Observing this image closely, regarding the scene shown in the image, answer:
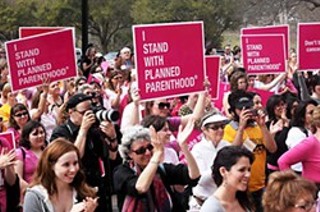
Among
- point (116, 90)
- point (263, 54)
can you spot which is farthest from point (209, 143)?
point (116, 90)

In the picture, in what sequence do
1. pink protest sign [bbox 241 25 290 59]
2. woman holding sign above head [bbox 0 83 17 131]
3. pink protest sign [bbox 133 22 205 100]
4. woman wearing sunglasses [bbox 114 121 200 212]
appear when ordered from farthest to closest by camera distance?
1. pink protest sign [bbox 241 25 290 59]
2. woman holding sign above head [bbox 0 83 17 131]
3. pink protest sign [bbox 133 22 205 100]
4. woman wearing sunglasses [bbox 114 121 200 212]

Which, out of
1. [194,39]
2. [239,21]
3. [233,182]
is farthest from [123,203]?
[239,21]

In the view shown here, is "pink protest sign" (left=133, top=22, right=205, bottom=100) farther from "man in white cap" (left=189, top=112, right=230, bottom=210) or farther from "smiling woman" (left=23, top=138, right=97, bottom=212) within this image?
"smiling woman" (left=23, top=138, right=97, bottom=212)

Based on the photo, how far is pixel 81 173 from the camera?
5.13 m

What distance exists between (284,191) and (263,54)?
738 cm

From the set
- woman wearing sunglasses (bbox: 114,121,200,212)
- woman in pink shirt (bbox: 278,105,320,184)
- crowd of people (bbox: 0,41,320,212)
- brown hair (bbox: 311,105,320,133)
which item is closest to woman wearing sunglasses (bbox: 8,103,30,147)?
crowd of people (bbox: 0,41,320,212)

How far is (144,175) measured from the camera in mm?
5426

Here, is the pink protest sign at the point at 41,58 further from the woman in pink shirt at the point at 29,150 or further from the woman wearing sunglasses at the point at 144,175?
the woman wearing sunglasses at the point at 144,175

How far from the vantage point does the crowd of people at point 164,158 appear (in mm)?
4980

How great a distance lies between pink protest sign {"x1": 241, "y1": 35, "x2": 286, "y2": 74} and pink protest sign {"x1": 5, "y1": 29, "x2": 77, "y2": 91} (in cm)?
316

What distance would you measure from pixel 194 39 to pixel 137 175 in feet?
8.07

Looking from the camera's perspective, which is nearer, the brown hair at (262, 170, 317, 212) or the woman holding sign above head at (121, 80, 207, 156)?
the brown hair at (262, 170, 317, 212)

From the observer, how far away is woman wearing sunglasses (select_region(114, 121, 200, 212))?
5449 millimetres

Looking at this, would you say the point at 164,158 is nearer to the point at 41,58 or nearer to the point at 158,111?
the point at 158,111
